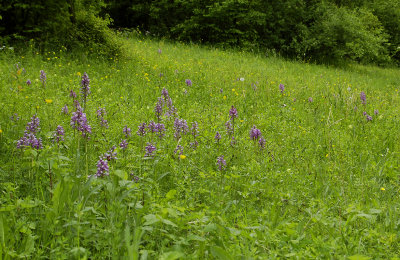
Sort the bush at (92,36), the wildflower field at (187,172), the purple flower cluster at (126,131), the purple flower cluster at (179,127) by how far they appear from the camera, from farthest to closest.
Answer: the bush at (92,36) → the purple flower cluster at (179,127) → the purple flower cluster at (126,131) → the wildflower field at (187,172)

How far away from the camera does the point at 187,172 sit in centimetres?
247

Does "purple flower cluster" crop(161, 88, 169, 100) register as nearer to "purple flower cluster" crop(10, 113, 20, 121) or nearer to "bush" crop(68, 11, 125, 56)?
"purple flower cluster" crop(10, 113, 20, 121)

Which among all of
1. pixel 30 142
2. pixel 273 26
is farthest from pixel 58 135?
pixel 273 26

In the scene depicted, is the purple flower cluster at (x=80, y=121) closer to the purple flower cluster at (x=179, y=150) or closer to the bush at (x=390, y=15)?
the purple flower cluster at (x=179, y=150)

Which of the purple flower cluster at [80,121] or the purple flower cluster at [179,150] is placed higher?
the purple flower cluster at [80,121]

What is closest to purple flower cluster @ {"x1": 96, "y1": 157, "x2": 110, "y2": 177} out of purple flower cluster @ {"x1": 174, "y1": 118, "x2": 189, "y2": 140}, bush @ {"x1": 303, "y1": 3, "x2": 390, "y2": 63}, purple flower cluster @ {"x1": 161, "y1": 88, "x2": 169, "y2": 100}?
purple flower cluster @ {"x1": 174, "y1": 118, "x2": 189, "y2": 140}

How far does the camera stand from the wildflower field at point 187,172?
5.42 feet

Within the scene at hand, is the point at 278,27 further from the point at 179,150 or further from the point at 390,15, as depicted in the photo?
the point at 179,150

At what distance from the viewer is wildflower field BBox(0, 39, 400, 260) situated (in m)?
1.65

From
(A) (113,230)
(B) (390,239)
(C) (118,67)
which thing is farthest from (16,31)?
(B) (390,239)

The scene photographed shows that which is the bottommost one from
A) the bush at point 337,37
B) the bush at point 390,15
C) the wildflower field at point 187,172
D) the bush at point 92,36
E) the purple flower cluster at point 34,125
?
the wildflower field at point 187,172

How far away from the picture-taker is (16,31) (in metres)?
7.82

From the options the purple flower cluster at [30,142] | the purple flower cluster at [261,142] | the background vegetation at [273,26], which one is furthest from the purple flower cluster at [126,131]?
the background vegetation at [273,26]

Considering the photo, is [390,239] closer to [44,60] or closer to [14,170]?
[14,170]
